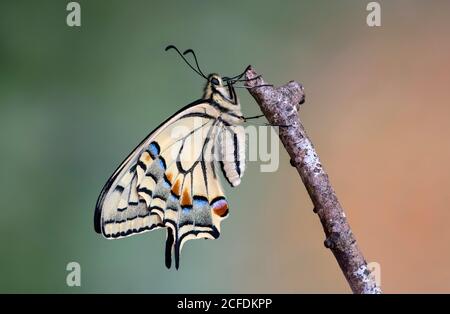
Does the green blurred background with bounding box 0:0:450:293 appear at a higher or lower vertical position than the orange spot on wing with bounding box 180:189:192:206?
higher

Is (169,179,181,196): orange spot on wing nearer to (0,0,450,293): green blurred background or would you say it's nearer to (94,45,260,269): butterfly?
(94,45,260,269): butterfly

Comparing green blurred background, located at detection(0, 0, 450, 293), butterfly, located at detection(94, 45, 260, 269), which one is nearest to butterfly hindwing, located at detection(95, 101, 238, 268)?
butterfly, located at detection(94, 45, 260, 269)

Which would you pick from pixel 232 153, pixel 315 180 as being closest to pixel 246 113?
pixel 232 153

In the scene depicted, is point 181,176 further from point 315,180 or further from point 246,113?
point 246,113

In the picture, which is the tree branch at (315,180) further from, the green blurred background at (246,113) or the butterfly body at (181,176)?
the green blurred background at (246,113)

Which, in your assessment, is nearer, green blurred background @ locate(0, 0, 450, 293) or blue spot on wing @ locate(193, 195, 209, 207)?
blue spot on wing @ locate(193, 195, 209, 207)

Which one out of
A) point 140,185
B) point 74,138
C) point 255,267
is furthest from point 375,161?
point 140,185
